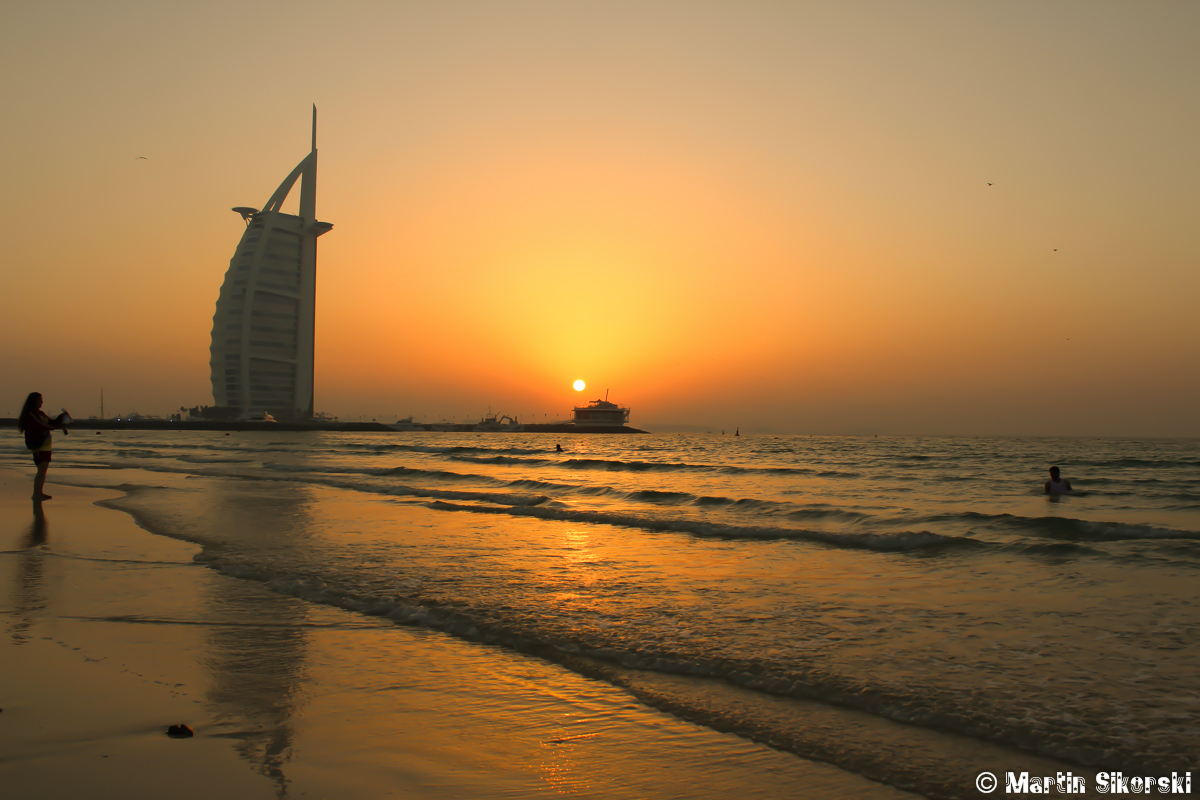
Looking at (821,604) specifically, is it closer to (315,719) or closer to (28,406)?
(315,719)

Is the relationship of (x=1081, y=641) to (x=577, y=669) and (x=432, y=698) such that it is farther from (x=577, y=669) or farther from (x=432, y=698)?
(x=432, y=698)

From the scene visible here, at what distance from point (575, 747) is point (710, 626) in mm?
3171

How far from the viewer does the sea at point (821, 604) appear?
15.3ft

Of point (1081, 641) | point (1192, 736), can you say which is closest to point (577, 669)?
point (1192, 736)

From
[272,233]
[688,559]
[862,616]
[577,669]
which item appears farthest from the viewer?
[272,233]

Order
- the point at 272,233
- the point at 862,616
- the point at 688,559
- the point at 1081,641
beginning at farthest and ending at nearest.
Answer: the point at 272,233 < the point at 688,559 < the point at 862,616 < the point at 1081,641

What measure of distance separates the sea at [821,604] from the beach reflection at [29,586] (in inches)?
78.7

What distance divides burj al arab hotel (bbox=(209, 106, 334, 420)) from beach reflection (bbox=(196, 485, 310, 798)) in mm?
154106

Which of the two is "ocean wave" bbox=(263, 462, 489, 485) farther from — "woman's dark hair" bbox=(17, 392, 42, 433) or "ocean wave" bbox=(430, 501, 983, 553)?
"woman's dark hair" bbox=(17, 392, 42, 433)

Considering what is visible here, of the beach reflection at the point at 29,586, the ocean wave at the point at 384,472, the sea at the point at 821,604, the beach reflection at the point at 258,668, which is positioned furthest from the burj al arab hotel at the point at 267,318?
the beach reflection at the point at 258,668

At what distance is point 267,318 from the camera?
5871 inches

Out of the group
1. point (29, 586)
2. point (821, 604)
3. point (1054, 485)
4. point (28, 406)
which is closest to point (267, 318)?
point (28, 406)

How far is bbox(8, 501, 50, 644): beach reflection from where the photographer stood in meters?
6.54

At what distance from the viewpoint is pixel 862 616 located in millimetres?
7680
